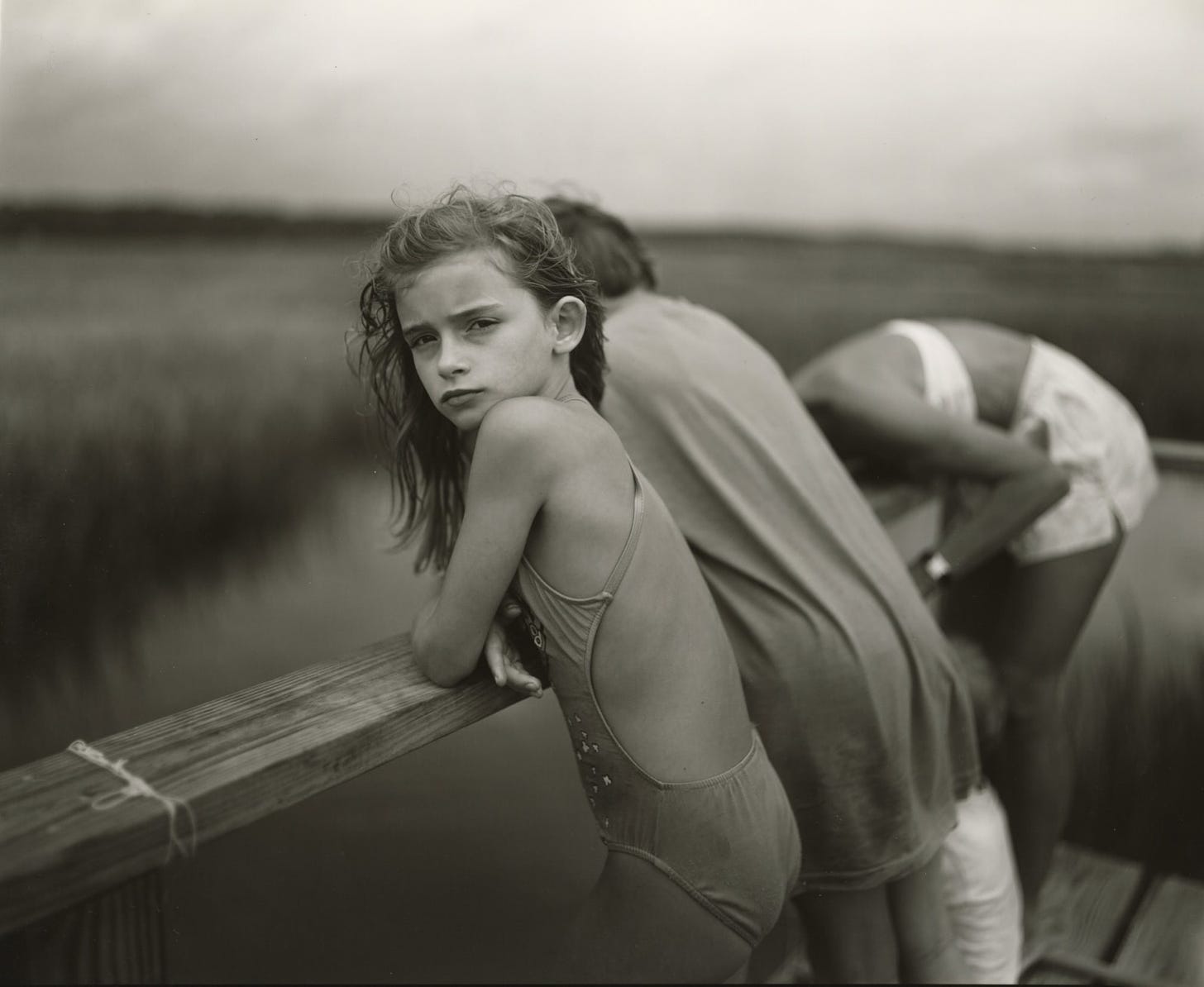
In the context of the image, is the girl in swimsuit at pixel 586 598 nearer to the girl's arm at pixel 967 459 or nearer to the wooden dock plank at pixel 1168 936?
the girl's arm at pixel 967 459

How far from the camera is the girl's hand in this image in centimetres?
112

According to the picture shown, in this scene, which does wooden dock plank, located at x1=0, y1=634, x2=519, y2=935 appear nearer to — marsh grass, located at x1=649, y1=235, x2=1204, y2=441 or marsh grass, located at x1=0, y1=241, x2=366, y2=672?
marsh grass, located at x1=0, y1=241, x2=366, y2=672

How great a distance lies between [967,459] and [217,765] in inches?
51.6

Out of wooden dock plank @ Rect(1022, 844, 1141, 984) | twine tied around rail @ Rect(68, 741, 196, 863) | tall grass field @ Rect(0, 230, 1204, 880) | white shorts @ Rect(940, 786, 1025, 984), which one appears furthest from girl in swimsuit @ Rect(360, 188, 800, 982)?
wooden dock plank @ Rect(1022, 844, 1141, 984)

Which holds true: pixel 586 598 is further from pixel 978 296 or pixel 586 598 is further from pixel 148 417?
pixel 978 296

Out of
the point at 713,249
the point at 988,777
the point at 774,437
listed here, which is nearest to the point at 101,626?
the point at 774,437

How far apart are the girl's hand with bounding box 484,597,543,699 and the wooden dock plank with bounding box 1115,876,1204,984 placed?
1.65 meters

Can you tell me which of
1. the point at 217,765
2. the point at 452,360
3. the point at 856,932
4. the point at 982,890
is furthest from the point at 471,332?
the point at 982,890

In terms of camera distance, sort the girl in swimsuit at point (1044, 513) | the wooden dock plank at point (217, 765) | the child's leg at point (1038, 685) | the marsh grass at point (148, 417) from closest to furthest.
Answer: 1. the wooden dock plank at point (217, 765)
2. the marsh grass at point (148, 417)
3. the girl in swimsuit at point (1044, 513)
4. the child's leg at point (1038, 685)

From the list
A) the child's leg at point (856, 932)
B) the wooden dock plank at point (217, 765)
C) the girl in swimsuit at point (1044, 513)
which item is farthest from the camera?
the girl in swimsuit at point (1044, 513)

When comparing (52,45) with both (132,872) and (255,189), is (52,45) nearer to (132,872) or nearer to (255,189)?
(255,189)

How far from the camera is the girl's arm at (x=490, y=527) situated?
3.54 ft

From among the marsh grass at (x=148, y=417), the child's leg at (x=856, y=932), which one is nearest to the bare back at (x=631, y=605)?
the marsh grass at (x=148, y=417)

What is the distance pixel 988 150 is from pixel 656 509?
154 cm
